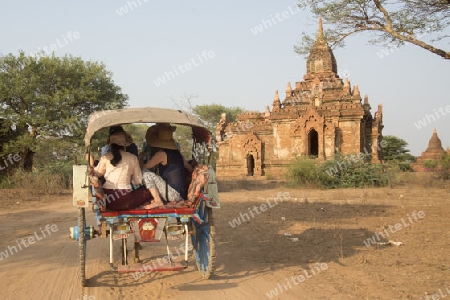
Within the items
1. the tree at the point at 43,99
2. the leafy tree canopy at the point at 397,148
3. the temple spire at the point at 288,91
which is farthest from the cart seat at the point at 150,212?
the leafy tree canopy at the point at 397,148

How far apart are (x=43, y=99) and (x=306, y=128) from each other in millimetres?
16385

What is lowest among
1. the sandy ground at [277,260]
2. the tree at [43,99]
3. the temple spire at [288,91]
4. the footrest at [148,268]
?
the sandy ground at [277,260]

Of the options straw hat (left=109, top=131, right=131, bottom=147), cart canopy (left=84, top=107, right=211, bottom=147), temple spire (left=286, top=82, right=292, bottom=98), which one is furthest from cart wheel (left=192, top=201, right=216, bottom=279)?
temple spire (left=286, top=82, right=292, bottom=98)

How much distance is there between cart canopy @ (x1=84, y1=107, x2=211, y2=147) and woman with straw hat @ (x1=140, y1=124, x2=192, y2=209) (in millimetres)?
457

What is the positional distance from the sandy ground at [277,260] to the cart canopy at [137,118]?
1.91 metres

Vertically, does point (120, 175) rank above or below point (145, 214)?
above

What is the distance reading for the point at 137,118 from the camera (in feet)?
16.8

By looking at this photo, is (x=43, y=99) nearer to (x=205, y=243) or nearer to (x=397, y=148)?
(x=205, y=243)

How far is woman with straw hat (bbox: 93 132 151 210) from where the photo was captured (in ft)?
16.7

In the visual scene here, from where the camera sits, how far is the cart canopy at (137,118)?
16.5 ft

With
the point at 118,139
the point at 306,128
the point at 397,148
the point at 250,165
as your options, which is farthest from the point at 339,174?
the point at 397,148

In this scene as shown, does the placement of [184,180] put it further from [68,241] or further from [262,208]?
[262,208]

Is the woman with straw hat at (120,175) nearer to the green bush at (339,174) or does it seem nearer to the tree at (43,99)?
the tree at (43,99)

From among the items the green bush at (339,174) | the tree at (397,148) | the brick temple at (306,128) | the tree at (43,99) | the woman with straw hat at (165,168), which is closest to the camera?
the woman with straw hat at (165,168)
